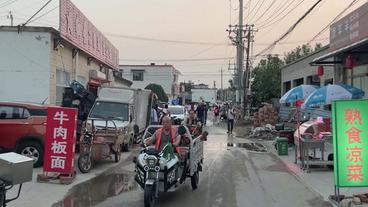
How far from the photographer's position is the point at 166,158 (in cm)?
1032

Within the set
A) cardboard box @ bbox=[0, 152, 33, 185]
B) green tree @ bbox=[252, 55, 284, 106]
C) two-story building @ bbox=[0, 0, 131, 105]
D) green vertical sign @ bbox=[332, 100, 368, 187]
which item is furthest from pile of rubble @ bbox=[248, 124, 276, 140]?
A: green tree @ bbox=[252, 55, 284, 106]

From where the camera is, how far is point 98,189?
12180 millimetres

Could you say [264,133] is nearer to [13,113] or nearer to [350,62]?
[350,62]

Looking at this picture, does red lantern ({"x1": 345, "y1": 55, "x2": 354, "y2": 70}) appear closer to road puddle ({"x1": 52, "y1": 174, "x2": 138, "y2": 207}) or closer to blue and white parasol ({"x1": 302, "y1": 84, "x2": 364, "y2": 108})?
blue and white parasol ({"x1": 302, "y1": 84, "x2": 364, "y2": 108})

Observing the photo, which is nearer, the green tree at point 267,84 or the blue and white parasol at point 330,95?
the blue and white parasol at point 330,95

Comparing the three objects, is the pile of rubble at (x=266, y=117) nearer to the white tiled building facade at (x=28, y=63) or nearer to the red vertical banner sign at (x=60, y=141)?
the white tiled building facade at (x=28, y=63)

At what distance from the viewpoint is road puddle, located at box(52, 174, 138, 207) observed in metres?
10.6

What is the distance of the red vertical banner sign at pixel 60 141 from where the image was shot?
13.0 metres

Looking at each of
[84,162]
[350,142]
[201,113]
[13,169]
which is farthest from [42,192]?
[201,113]

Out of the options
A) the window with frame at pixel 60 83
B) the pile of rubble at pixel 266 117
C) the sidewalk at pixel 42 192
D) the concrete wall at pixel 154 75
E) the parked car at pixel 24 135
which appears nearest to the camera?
the sidewalk at pixel 42 192

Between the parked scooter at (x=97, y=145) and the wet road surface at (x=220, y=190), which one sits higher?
the parked scooter at (x=97, y=145)

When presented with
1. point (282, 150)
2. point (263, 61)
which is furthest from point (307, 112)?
point (263, 61)

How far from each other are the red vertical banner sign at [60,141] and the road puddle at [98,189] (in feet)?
2.36

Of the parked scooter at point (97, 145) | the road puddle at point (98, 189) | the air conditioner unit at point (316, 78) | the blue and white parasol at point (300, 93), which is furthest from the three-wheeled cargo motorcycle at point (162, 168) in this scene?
the air conditioner unit at point (316, 78)
